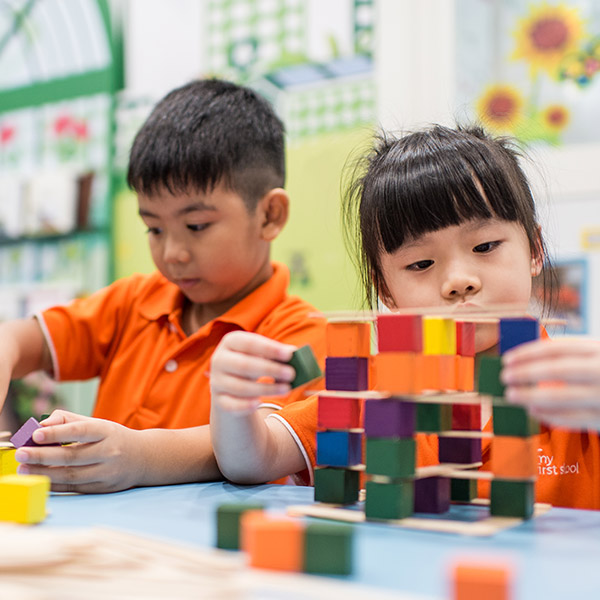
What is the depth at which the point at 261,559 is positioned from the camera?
44 centimetres

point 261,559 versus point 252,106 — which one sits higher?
point 252,106

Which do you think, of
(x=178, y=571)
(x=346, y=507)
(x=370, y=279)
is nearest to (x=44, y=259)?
(x=370, y=279)

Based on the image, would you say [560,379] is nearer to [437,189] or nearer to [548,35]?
[437,189]

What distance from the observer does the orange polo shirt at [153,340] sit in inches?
45.8

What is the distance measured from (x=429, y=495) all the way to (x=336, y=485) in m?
0.08

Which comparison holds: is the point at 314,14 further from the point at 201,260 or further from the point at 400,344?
the point at 400,344

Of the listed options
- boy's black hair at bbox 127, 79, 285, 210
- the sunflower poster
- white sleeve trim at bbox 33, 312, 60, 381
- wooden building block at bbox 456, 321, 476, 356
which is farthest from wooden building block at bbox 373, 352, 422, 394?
the sunflower poster

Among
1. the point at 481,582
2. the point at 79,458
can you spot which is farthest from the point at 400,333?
the point at 79,458

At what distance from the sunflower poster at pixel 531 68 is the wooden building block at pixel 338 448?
3.69 ft

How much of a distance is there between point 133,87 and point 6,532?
174 cm

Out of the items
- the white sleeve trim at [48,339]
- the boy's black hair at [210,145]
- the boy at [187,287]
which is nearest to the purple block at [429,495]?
→ the boy at [187,287]

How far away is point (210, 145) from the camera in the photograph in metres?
1.19

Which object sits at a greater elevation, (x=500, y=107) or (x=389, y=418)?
(x=500, y=107)

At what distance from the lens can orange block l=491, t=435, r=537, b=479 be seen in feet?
1.97
